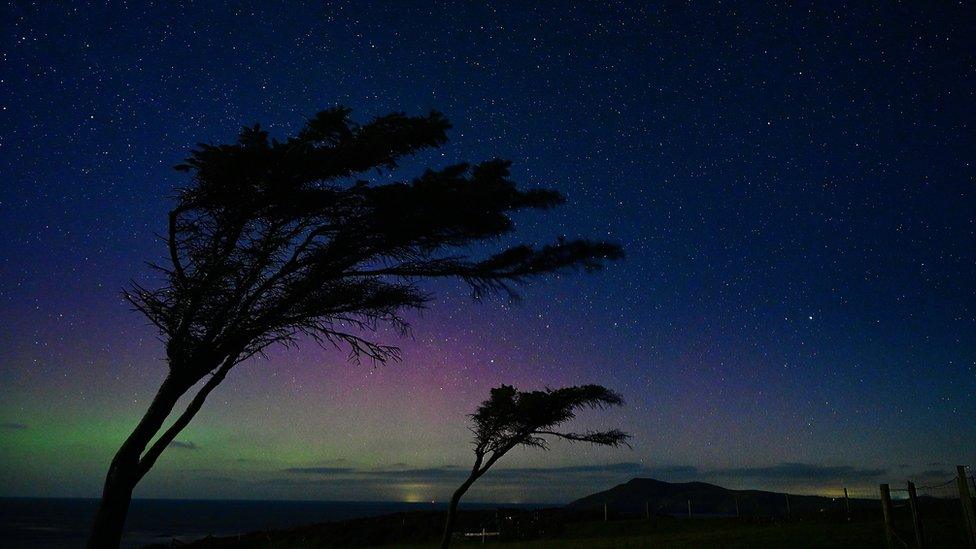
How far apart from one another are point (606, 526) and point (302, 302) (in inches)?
1159

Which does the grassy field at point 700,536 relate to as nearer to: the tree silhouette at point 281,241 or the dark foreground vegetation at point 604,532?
the dark foreground vegetation at point 604,532

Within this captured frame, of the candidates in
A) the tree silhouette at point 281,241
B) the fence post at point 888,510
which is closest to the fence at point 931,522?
the fence post at point 888,510

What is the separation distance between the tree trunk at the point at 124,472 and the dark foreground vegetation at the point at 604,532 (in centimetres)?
1892

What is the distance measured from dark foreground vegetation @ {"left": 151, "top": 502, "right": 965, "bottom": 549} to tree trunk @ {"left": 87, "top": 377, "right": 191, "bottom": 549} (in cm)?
1892

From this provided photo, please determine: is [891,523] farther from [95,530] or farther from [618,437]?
[95,530]

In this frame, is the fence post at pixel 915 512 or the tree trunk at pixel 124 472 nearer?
the tree trunk at pixel 124 472

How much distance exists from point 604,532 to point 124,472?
28726 millimetres

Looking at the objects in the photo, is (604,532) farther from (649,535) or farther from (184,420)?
(184,420)

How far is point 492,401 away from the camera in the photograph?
1964cm

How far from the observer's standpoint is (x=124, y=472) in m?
7.53

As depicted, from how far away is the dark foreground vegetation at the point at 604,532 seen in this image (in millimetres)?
19719

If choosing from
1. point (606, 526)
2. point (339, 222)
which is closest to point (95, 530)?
point (339, 222)

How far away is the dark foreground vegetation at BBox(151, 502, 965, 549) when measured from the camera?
19719 millimetres

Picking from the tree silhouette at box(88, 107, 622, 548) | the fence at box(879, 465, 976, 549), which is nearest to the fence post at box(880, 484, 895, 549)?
the fence at box(879, 465, 976, 549)
